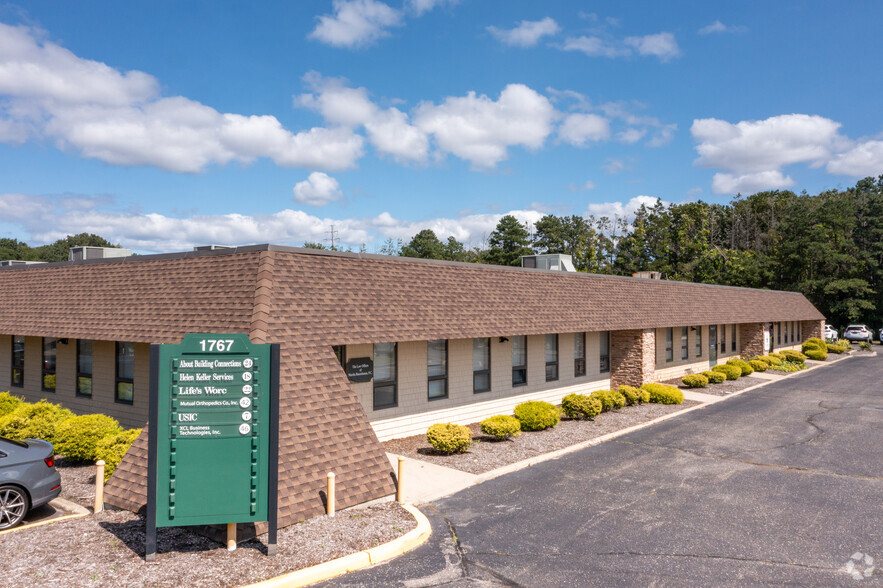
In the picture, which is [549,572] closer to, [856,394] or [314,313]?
[314,313]

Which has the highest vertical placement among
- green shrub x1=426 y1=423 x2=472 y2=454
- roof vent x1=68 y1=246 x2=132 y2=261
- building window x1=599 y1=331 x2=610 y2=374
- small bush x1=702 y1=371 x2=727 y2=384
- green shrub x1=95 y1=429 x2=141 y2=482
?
roof vent x1=68 y1=246 x2=132 y2=261

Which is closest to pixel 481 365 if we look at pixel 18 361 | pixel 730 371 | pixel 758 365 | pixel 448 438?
pixel 448 438

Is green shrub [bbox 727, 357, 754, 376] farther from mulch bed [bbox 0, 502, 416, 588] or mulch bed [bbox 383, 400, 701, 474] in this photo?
mulch bed [bbox 0, 502, 416, 588]

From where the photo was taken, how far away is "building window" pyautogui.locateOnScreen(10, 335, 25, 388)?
18.0 meters

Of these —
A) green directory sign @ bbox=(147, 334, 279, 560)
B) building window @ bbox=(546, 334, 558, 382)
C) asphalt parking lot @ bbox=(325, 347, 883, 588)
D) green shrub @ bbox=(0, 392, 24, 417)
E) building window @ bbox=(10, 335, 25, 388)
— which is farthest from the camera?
building window @ bbox=(546, 334, 558, 382)

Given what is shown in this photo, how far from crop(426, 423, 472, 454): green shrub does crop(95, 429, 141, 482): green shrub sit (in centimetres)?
645

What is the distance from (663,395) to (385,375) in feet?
40.5

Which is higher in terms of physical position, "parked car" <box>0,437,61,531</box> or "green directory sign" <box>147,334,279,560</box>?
"green directory sign" <box>147,334,279,560</box>

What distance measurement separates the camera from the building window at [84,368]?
16.0 m

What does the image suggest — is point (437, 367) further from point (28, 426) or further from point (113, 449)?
point (28, 426)

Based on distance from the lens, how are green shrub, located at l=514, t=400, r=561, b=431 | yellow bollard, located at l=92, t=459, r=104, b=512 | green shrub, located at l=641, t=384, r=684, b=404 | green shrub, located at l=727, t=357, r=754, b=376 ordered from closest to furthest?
yellow bollard, located at l=92, t=459, r=104, b=512 < green shrub, located at l=514, t=400, r=561, b=431 < green shrub, located at l=641, t=384, r=684, b=404 < green shrub, located at l=727, t=357, r=754, b=376

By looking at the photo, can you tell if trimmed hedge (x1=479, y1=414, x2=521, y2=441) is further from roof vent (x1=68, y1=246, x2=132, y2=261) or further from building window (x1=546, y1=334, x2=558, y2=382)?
roof vent (x1=68, y1=246, x2=132, y2=261)

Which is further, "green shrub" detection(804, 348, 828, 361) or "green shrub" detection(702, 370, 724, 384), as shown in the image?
"green shrub" detection(804, 348, 828, 361)

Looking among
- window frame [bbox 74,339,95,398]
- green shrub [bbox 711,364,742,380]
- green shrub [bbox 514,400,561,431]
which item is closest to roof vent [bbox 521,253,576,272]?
green shrub [bbox 711,364,742,380]
